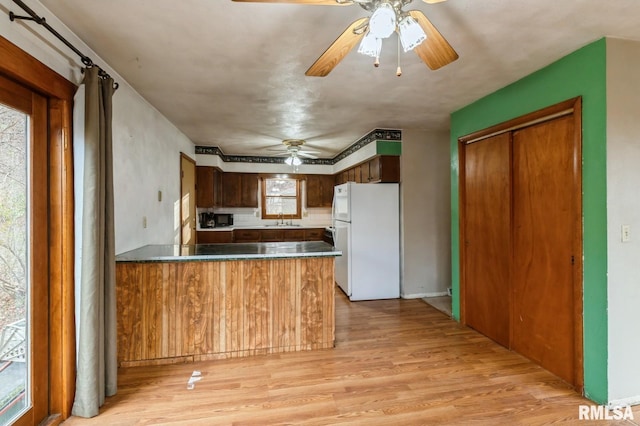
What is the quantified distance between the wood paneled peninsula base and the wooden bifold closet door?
1557 millimetres

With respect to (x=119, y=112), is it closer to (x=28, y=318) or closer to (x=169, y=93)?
(x=169, y=93)

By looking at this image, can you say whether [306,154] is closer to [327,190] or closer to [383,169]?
[327,190]

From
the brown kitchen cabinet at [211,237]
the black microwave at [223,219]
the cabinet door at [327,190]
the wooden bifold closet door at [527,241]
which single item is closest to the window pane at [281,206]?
the cabinet door at [327,190]

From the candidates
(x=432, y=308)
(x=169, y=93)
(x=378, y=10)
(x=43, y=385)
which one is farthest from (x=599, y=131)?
(x=43, y=385)

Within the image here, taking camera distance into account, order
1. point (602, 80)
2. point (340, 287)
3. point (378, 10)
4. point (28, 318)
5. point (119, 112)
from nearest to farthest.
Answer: point (378, 10)
point (28, 318)
point (602, 80)
point (119, 112)
point (340, 287)

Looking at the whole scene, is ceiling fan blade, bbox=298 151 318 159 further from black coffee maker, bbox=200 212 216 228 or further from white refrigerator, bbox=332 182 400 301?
black coffee maker, bbox=200 212 216 228

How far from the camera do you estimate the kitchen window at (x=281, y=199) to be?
21.4ft

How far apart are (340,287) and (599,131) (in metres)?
3.52

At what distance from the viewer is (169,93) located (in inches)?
110

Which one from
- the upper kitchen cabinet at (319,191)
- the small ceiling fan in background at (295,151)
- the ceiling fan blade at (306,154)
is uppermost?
the ceiling fan blade at (306,154)

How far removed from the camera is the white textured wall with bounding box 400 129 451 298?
4.18m

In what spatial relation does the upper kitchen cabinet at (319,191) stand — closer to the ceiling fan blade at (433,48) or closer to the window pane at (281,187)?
the window pane at (281,187)

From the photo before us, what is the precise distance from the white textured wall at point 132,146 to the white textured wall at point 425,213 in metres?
3.06

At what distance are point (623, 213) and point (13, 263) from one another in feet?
11.8
